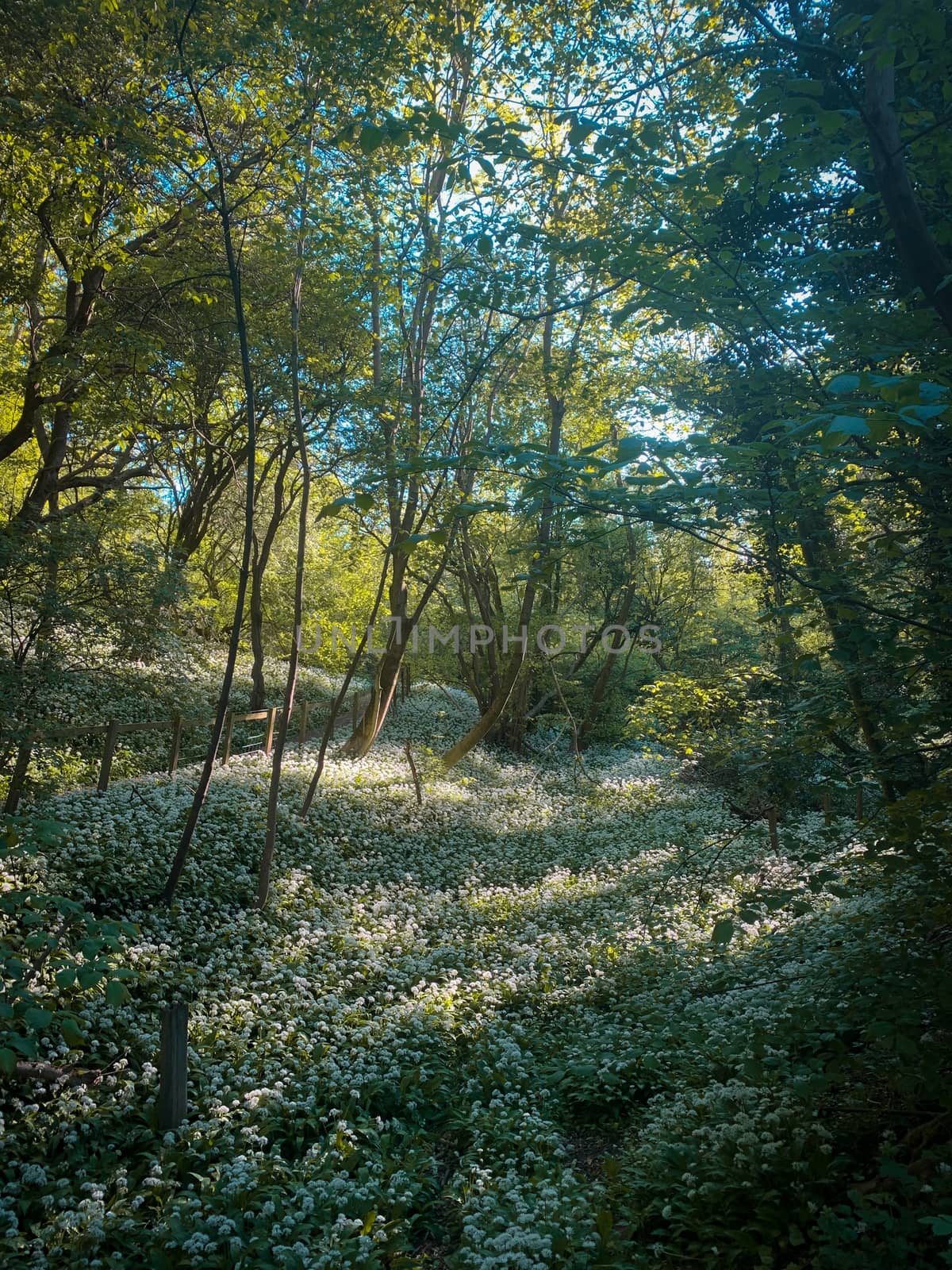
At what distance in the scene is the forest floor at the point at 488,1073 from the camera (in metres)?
Result: 4.10

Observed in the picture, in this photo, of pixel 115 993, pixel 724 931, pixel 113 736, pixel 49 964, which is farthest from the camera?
pixel 113 736

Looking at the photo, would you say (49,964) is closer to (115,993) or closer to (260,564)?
(115,993)

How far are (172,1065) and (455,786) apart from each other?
1312 centimetres

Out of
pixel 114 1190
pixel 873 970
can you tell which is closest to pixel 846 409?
pixel 873 970

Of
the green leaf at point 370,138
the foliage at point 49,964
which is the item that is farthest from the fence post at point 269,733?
the green leaf at point 370,138

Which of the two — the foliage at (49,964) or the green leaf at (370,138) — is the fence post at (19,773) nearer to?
the foliage at (49,964)

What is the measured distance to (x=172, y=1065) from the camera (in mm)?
5484

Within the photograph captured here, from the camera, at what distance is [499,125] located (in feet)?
12.1

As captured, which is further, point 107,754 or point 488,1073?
point 107,754

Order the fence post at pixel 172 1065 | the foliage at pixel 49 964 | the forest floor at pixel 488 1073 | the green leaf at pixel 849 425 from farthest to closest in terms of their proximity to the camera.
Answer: the fence post at pixel 172 1065 < the forest floor at pixel 488 1073 < the foliage at pixel 49 964 < the green leaf at pixel 849 425

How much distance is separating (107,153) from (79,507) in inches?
205

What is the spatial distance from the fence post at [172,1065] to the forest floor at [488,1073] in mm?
150

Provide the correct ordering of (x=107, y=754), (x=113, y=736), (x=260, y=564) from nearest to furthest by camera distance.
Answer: (x=107, y=754), (x=113, y=736), (x=260, y=564)

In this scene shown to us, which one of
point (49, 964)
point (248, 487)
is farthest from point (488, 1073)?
point (248, 487)
